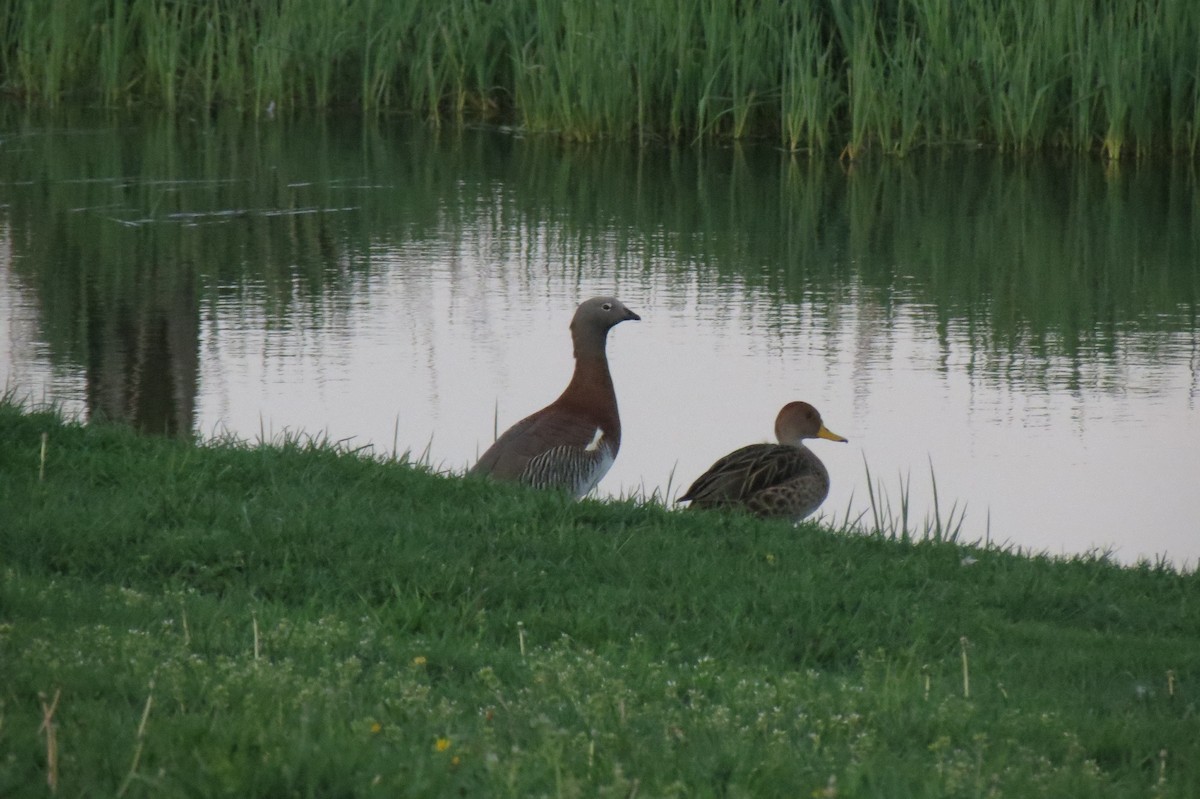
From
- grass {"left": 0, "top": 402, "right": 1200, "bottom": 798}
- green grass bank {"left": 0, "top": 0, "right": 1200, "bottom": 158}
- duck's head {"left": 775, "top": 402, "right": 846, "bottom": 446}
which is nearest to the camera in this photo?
grass {"left": 0, "top": 402, "right": 1200, "bottom": 798}

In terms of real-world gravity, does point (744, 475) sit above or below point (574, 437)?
below

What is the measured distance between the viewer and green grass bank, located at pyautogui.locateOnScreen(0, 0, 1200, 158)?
14.3 meters

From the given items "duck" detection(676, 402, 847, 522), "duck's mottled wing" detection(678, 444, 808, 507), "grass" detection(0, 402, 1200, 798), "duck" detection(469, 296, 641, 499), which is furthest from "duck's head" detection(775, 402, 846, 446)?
"grass" detection(0, 402, 1200, 798)

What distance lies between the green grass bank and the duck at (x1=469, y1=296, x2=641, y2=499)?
7561 mm

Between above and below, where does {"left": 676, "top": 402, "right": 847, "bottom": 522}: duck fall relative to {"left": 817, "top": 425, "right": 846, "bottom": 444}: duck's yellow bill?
below

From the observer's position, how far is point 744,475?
6.98 meters

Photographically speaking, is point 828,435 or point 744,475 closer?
point 744,475

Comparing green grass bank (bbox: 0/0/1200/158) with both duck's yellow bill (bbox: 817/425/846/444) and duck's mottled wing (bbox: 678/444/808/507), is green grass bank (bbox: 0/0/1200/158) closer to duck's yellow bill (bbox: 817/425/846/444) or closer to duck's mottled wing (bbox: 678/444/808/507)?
duck's yellow bill (bbox: 817/425/846/444)

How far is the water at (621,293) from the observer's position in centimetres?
828

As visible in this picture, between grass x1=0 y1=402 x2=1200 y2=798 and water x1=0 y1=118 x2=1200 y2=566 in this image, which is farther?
water x1=0 y1=118 x2=1200 y2=566

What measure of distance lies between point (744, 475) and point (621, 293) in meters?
3.71

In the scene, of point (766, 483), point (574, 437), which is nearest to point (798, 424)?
point (766, 483)

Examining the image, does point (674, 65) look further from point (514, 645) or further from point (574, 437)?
point (514, 645)

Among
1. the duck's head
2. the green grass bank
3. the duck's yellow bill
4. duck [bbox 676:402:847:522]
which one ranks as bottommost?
duck [bbox 676:402:847:522]
